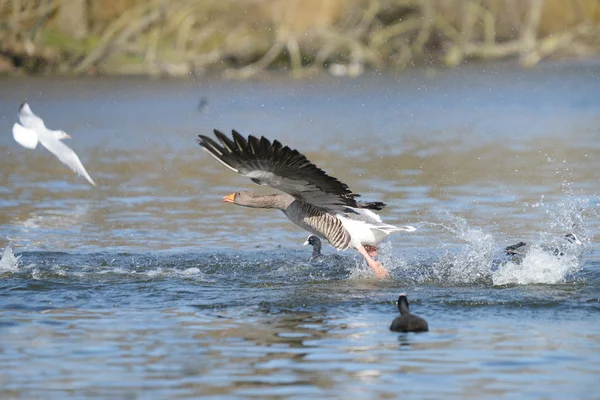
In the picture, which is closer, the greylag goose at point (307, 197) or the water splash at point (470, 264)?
the greylag goose at point (307, 197)

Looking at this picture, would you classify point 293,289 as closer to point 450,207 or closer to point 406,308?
point 406,308

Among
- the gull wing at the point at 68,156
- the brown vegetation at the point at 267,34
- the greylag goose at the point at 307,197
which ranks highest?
the brown vegetation at the point at 267,34

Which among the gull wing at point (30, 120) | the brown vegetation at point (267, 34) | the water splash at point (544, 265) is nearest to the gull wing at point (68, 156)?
the gull wing at point (30, 120)

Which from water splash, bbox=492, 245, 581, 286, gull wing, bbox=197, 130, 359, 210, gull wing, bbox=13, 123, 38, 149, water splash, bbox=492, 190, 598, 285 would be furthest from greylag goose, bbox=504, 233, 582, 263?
gull wing, bbox=13, 123, 38, 149

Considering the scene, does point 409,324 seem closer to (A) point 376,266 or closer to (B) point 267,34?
(A) point 376,266

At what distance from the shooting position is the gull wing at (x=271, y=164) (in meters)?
9.99

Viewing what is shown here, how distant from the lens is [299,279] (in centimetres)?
1116

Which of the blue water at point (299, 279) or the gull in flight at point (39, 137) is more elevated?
the gull in flight at point (39, 137)

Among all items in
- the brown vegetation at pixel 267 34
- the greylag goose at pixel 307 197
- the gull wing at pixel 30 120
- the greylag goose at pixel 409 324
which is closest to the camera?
the greylag goose at pixel 409 324

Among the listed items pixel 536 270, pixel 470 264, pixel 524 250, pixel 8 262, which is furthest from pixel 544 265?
pixel 8 262

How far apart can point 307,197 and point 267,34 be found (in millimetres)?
52574

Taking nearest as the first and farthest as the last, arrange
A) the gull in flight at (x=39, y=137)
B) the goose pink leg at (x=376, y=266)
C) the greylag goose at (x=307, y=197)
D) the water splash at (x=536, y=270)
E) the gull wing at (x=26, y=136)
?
the greylag goose at (x=307, y=197), the water splash at (x=536, y=270), the goose pink leg at (x=376, y=266), the gull in flight at (x=39, y=137), the gull wing at (x=26, y=136)

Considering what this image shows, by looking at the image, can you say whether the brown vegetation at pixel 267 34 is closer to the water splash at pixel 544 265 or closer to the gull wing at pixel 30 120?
the gull wing at pixel 30 120

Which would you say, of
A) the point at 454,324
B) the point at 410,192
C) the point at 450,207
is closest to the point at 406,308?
the point at 454,324
